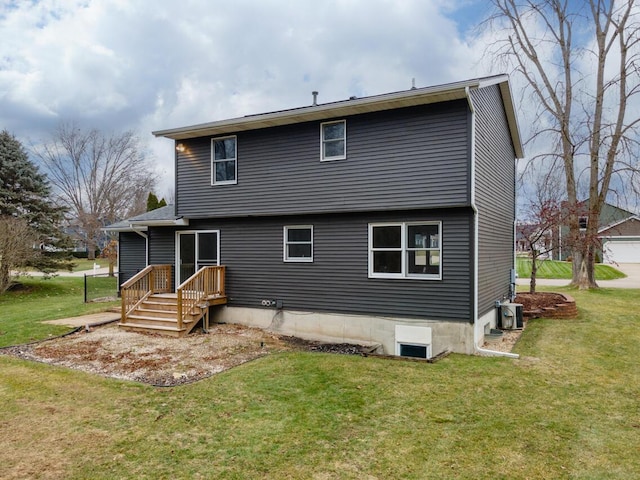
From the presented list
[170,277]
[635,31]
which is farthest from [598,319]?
[635,31]

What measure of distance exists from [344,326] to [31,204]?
18.0 meters

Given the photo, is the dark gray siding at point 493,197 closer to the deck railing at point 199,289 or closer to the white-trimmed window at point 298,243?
the white-trimmed window at point 298,243

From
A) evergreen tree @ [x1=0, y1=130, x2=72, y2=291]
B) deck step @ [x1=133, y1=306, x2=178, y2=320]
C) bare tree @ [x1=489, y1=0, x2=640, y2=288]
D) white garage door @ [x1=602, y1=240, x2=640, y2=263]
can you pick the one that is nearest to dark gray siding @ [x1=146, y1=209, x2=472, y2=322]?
deck step @ [x1=133, y1=306, x2=178, y2=320]

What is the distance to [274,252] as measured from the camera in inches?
420

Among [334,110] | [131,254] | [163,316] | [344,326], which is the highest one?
[334,110]

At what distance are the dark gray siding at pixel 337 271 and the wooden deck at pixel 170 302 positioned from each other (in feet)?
1.97

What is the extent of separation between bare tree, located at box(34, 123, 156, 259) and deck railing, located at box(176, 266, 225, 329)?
1176 inches

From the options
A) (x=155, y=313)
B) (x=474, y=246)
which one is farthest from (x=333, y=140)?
(x=155, y=313)

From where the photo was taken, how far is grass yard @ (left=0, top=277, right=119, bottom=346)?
986 centimetres

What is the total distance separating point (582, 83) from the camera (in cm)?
1864

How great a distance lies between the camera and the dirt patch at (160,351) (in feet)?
23.4

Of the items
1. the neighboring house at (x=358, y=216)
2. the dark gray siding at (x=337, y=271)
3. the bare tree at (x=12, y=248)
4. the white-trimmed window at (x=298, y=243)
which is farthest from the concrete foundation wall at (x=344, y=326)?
the bare tree at (x=12, y=248)

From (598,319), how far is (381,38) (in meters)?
12.2

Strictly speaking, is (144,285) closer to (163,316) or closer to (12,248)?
(163,316)
